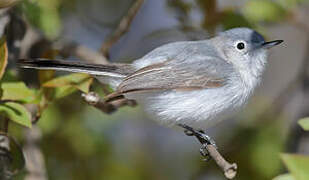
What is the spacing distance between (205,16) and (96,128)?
750 mm

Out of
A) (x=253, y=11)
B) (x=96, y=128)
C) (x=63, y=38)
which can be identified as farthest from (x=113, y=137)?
(x=253, y=11)

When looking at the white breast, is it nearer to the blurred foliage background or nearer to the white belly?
the white belly

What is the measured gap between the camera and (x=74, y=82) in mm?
1610

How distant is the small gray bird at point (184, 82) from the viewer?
5.89 ft

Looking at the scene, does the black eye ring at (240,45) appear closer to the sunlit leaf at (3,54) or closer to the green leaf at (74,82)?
the green leaf at (74,82)

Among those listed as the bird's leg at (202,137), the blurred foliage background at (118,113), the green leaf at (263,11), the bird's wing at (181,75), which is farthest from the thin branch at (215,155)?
the green leaf at (263,11)

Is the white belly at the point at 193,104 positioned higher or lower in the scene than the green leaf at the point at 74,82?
lower

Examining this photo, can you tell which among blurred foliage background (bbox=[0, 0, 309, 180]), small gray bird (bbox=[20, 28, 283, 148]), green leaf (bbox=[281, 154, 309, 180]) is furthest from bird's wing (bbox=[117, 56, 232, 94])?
green leaf (bbox=[281, 154, 309, 180])

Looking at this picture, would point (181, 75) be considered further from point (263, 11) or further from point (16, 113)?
point (16, 113)

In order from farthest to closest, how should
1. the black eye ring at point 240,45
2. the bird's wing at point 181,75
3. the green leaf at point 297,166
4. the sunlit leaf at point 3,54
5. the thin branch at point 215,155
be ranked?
the black eye ring at point 240,45, the bird's wing at point 181,75, the sunlit leaf at point 3,54, the thin branch at point 215,155, the green leaf at point 297,166

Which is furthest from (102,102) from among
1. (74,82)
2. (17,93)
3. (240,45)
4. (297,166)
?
(297,166)

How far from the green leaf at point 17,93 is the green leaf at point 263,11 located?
1038 millimetres

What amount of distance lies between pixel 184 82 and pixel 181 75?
0.03 m

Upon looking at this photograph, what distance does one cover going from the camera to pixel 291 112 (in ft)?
9.66
